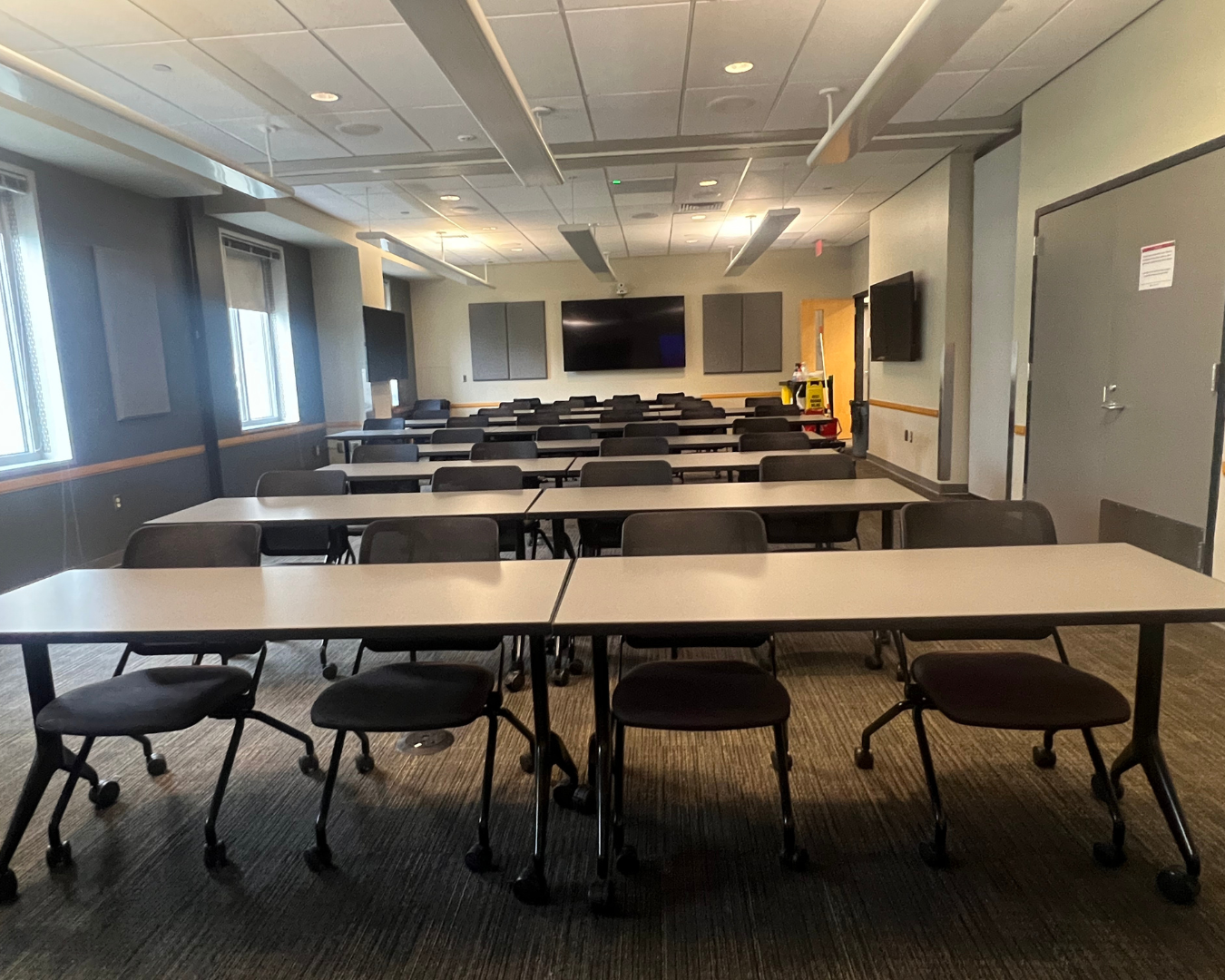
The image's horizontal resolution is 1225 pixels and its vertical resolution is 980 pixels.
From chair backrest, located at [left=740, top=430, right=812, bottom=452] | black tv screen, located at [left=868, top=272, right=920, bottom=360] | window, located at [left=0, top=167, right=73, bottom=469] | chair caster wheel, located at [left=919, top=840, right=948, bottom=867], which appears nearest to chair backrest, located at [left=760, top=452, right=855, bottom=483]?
chair backrest, located at [left=740, top=430, right=812, bottom=452]

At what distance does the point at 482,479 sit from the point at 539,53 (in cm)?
239

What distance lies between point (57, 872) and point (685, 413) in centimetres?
675

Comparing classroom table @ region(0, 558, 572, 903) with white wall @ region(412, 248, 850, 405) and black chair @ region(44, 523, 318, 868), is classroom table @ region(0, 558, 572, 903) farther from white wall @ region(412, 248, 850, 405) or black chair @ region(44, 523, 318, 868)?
white wall @ region(412, 248, 850, 405)

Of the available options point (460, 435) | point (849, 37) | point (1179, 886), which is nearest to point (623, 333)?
point (460, 435)

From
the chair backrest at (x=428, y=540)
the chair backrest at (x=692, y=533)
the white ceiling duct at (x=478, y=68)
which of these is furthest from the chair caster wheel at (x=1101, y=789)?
the white ceiling duct at (x=478, y=68)

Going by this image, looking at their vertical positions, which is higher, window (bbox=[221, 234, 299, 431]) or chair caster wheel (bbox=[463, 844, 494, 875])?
window (bbox=[221, 234, 299, 431])

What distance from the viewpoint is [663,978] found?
166cm

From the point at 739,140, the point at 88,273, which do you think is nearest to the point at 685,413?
the point at 739,140

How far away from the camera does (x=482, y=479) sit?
380 cm

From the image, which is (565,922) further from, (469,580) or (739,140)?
(739,140)

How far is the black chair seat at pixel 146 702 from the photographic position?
79.0 inches

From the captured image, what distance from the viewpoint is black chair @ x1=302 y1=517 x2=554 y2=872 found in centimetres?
199

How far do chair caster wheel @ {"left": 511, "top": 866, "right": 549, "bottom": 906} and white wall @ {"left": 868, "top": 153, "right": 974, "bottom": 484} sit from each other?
6.12m

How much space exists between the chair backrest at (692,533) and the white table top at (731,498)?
29cm
